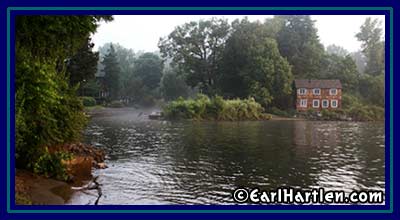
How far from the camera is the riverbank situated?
5.51 meters

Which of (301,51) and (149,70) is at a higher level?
(301,51)

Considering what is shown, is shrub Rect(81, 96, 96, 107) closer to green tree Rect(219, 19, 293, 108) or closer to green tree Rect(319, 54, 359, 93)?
green tree Rect(219, 19, 293, 108)

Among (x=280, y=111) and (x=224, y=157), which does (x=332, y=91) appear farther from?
(x=224, y=157)

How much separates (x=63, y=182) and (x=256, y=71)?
12.4ft

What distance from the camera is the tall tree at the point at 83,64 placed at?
24.3 feet

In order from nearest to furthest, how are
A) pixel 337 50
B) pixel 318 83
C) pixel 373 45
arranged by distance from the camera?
1. pixel 373 45
2. pixel 337 50
3. pixel 318 83

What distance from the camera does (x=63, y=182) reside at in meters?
6.86

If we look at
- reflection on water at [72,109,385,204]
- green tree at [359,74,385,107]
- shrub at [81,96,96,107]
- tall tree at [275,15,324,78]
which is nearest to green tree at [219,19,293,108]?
tall tree at [275,15,324,78]

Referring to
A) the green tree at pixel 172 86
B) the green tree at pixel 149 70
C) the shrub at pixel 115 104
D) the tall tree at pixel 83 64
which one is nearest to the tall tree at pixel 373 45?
the green tree at pixel 172 86

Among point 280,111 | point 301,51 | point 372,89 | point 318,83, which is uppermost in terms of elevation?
point 301,51

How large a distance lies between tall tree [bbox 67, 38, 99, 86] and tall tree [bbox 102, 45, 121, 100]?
26 centimetres

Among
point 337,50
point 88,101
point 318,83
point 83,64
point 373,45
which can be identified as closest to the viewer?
point 373,45

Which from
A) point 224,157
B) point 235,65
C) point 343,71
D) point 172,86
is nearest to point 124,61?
point 172,86

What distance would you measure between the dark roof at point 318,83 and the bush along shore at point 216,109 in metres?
0.76
